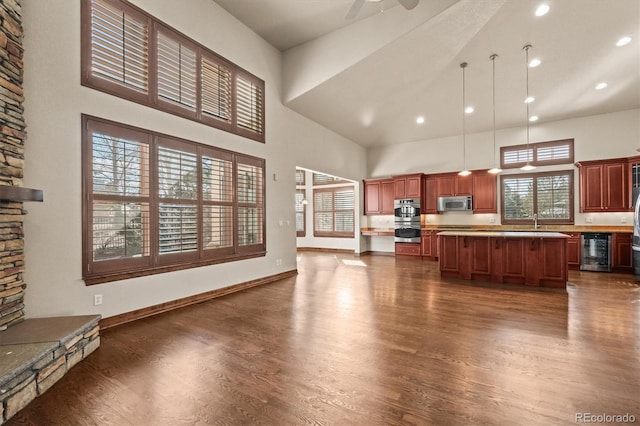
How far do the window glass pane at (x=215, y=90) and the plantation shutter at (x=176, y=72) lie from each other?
7.5 inches

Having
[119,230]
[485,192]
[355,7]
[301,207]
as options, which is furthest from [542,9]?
[301,207]

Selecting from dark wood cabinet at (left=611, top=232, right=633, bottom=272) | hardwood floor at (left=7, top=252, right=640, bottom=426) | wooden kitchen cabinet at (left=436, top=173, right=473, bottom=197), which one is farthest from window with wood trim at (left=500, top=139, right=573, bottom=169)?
hardwood floor at (left=7, top=252, right=640, bottom=426)

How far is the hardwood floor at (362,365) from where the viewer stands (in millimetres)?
1816

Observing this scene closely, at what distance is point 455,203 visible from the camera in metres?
8.10

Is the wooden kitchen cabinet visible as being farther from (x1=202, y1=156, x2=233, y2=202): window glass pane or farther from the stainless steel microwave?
(x1=202, y1=156, x2=233, y2=202): window glass pane

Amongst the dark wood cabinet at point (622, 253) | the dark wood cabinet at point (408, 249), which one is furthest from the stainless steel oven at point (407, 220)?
the dark wood cabinet at point (622, 253)

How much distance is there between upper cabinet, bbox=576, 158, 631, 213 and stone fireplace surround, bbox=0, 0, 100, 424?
946 cm

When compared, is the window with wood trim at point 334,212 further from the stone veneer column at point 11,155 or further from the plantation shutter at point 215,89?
the stone veneer column at point 11,155

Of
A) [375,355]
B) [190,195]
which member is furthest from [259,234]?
[375,355]

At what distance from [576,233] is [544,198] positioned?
44.4 inches

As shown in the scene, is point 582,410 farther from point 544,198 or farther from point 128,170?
point 544,198

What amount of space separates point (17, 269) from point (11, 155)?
1022 millimetres

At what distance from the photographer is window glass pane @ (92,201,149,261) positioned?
3240 millimetres

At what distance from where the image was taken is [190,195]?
166 inches
